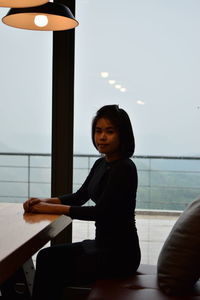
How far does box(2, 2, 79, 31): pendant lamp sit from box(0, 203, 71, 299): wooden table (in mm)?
959

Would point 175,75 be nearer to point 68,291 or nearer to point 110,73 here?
point 110,73

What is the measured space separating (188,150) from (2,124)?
1263mm

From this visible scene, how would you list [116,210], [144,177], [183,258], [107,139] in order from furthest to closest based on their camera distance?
[144,177] → [107,139] → [116,210] → [183,258]

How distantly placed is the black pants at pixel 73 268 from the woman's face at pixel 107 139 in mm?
502

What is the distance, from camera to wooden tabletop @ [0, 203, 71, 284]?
1460 millimetres

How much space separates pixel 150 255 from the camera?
10.3 ft

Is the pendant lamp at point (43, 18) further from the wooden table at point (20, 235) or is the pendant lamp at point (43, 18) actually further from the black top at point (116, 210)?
the wooden table at point (20, 235)

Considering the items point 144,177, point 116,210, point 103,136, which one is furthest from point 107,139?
point 144,177

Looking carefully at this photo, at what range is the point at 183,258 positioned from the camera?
1832 millimetres

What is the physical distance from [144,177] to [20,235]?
1451 mm

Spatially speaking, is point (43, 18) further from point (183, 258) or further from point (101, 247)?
point (183, 258)

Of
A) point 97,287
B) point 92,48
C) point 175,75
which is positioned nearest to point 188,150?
point 175,75

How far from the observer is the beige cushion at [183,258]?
181 centimetres

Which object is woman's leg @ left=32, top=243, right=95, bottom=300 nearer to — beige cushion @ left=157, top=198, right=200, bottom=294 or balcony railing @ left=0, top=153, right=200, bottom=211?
beige cushion @ left=157, top=198, right=200, bottom=294
